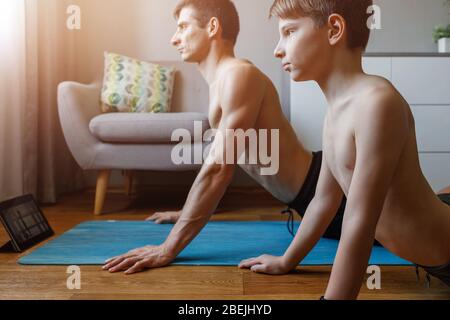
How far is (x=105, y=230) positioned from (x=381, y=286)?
862 millimetres

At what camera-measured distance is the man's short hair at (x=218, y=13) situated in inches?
43.4

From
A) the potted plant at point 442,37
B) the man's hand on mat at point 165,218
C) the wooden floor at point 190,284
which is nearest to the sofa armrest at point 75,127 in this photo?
the man's hand on mat at point 165,218

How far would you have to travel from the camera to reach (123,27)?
2.51 meters

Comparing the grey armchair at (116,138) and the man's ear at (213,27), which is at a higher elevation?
the man's ear at (213,27)

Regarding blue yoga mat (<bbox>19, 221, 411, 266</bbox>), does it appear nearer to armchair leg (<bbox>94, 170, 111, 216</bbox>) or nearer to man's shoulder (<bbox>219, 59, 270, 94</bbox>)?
armchair leg (<bbox>94, 170, 111, 216</bbox>)

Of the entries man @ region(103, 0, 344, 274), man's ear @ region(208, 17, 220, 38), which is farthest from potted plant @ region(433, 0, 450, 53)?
man's ear @ region(208, 17, 220, 38)

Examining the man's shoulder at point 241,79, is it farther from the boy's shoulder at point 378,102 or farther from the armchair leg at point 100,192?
the armchair leg at point 100,192

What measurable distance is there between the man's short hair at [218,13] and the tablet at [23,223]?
0.73 metres

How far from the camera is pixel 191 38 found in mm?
1117

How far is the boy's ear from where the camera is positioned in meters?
0.60

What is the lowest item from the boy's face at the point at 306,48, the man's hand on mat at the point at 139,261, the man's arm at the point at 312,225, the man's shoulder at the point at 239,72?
the man's hand on mat at the point at 139,261

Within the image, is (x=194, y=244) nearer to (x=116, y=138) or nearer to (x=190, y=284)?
(x=190, y=284)

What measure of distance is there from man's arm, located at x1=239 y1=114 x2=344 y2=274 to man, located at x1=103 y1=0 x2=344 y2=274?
17cm

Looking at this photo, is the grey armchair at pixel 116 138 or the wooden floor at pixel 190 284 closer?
the wooden floor at pixel 190 284
